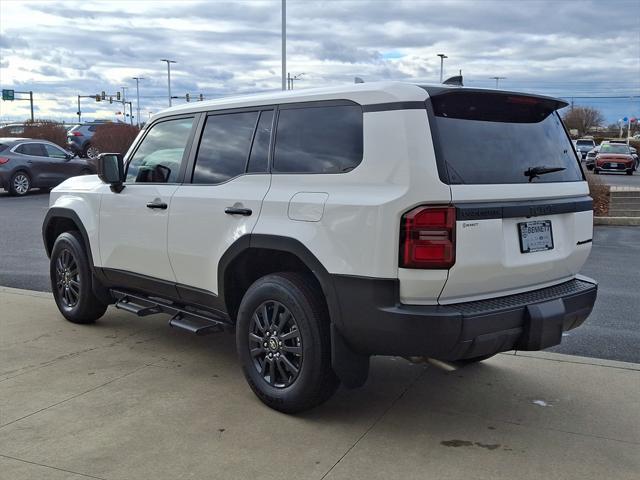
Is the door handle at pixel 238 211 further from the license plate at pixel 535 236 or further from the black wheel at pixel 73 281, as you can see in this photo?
the black wheel at pixel 73 281

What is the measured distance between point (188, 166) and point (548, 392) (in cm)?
289

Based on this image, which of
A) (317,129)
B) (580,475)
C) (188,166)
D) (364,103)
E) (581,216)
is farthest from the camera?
(188,166)

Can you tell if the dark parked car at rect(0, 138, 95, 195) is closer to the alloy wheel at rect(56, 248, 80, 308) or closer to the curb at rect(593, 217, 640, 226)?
the alloy wheel at rect(56, 248, 80, 308)

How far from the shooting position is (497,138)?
149 inches

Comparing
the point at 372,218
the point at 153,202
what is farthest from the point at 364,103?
the point at 153,202

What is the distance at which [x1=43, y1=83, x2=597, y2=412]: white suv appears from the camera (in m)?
3.38

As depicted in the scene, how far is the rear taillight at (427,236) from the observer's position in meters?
3.32

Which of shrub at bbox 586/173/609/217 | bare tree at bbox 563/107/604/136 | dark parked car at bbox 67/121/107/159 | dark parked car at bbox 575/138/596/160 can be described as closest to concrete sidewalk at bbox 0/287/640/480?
shrub at bbox 586/173/609/217

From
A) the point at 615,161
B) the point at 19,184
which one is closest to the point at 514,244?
the point at 19,184

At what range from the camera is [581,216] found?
4180 millimetres

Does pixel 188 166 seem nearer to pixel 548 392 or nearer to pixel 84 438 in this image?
pixel 84 438

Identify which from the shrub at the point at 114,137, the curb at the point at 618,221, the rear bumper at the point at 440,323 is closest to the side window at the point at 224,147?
the rear bumper at the point at 440,323

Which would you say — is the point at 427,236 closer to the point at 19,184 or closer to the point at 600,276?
the point at 600,276

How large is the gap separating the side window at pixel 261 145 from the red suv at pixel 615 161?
30080 mm
